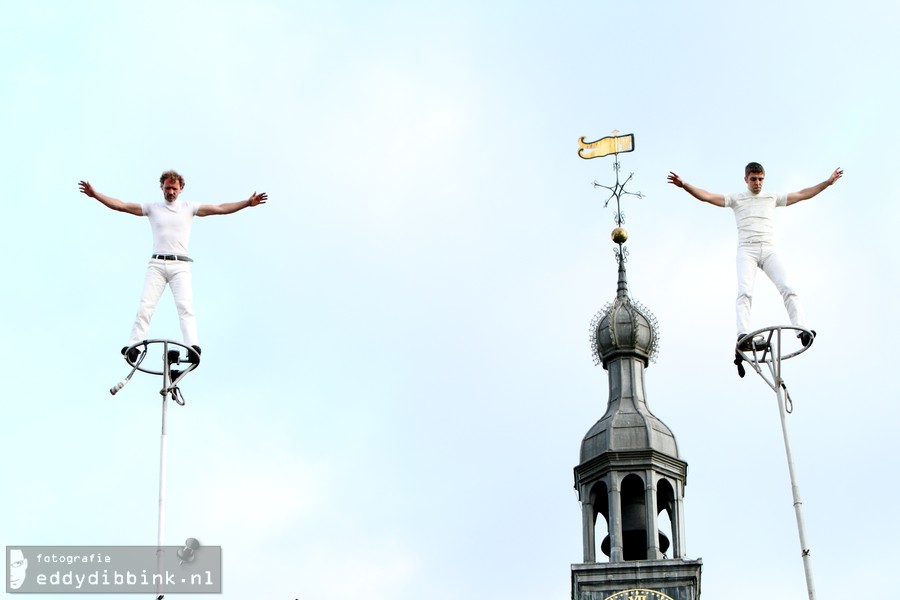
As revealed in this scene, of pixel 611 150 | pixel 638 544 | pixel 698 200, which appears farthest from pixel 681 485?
pixel 698 200

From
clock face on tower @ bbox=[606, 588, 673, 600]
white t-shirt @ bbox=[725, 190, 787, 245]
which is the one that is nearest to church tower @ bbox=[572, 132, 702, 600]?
clock face on tower @ bbox=[606, 588, 673, 600]

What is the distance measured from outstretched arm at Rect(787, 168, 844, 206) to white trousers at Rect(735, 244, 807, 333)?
1.07m

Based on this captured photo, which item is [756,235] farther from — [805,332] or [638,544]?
[638,544]

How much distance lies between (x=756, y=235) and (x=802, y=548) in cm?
726

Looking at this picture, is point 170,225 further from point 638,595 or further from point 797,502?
point 638,595

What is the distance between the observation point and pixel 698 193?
46812mm

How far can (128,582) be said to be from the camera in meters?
45.7

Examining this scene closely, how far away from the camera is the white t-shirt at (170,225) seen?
4528 centimetres

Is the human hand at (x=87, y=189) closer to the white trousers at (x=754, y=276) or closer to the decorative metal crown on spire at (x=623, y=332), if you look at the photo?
the white trousers at (x=754, y=276)

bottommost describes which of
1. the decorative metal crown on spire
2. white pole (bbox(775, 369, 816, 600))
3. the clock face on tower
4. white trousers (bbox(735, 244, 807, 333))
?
white pole (bbox(775, 369, 816, 600))

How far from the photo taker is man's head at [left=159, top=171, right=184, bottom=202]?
4541 cm

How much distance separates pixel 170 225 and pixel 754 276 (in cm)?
1097

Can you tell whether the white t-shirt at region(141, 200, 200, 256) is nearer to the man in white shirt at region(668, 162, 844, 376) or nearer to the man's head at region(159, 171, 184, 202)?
the man's head at region(159, 171, 184, 202)

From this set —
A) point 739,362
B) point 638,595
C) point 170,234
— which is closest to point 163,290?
point 170,234
